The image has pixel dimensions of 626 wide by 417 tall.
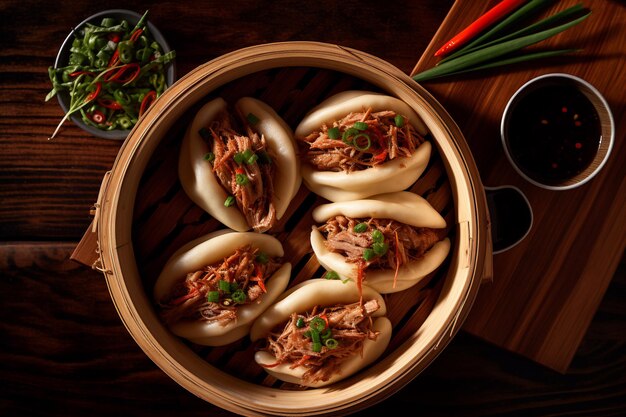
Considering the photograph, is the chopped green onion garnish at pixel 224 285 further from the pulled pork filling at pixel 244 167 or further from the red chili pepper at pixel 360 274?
the red chili pepper at pixel 360 274

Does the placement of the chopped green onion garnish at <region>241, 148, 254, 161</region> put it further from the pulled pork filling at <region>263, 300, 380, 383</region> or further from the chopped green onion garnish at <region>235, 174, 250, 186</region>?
the pulled pork filling at <region>263, 300, 380, 383</region>

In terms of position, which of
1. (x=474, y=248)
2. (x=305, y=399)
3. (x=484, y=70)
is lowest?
(x=305, y=399)

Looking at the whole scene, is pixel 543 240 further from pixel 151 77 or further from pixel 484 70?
pixel 151 77

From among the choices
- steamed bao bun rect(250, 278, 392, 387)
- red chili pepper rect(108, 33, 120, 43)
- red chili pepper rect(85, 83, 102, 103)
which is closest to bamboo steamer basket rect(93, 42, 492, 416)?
steamed bao bun rect(250, 278, 392, 387)

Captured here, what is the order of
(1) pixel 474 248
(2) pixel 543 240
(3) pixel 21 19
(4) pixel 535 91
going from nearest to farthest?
(1) pixel 474 248 → (4) pixel 535 91 → (2) pixel 543 240 → (3) pixel 21 19

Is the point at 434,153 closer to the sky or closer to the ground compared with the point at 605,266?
closer to the sky

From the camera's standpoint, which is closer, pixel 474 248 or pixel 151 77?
pixel 474 248

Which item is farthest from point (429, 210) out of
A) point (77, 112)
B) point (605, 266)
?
point (77, 112)
